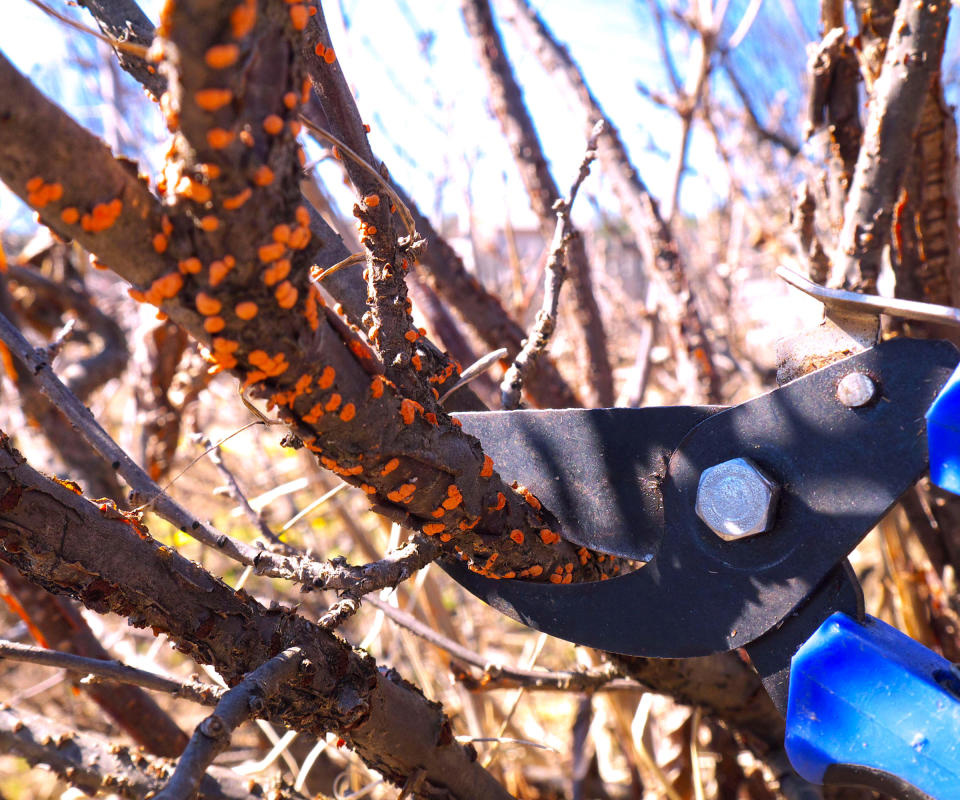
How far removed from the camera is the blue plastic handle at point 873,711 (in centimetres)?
88

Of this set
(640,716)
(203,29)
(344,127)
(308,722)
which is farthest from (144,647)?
(203,29)

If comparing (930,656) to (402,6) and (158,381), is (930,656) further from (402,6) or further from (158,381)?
(402,6)

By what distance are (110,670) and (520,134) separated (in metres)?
1.63

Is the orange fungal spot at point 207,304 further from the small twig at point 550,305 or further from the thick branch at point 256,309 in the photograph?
the small twig at point 550,305

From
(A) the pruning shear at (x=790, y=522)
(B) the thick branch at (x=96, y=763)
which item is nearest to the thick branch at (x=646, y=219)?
(A) the pruning shear at (x=790, y=522)

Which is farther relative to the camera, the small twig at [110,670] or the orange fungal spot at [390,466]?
the small twig at [110,670]

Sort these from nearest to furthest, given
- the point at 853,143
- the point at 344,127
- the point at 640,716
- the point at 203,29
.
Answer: the point at 203,29 → the point at 344,127 → the point at 853,143 → the point at 640,716

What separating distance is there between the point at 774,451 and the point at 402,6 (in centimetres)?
261

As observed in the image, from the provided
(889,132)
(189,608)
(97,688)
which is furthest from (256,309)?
(97,688)

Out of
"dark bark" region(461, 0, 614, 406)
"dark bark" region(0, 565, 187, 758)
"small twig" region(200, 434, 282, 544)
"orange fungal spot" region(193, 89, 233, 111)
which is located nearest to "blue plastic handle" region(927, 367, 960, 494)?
"orange fungal spot" region(193, 89, 233, 111)

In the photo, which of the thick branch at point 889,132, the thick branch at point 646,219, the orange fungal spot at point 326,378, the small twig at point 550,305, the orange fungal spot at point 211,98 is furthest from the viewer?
the thick branch at point 646,219

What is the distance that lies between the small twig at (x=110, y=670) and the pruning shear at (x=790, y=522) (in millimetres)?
368

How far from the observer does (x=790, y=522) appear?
94 cm

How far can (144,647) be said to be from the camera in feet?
13.4
